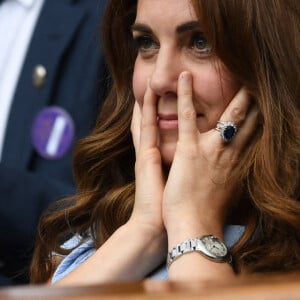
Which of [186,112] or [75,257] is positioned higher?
[186,112]

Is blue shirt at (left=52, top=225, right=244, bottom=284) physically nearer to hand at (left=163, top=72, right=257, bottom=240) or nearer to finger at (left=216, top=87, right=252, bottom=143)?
hand at (left=163, top=72, right=257, bottom=240)

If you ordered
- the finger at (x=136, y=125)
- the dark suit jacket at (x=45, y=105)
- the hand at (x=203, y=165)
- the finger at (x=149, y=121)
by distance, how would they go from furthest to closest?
the dark suit jacket at (x=45, y=105), the finger at (x=136, y=125), the finger at (x=149, y=121), the hand at (x=203, y=165)

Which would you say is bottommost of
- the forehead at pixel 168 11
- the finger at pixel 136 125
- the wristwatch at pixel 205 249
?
the wristwatch at pixel 205 249

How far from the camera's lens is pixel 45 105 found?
3020 millimetres

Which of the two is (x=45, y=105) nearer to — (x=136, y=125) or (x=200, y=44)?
(x=136, y=125)

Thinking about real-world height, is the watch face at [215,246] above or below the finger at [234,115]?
below

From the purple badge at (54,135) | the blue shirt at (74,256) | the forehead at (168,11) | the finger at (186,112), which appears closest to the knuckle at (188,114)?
the finger at (186,112)

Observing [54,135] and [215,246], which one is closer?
[215,246]

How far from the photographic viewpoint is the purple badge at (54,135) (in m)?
2.95

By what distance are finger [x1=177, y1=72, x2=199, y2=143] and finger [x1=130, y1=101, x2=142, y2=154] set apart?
8.8 inches

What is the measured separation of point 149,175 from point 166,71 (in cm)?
26

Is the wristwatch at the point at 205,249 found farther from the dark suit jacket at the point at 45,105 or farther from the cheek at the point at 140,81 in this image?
the dark suit jacket at the point at 45,105

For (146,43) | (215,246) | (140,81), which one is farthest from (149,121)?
(215,246)

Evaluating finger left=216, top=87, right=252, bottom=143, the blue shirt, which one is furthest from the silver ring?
the blue shirt
